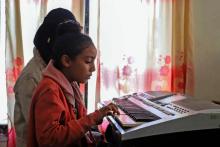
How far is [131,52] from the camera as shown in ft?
7.65

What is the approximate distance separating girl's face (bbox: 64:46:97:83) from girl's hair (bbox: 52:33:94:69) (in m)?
0.01

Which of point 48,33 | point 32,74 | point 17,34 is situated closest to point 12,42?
point 17,34

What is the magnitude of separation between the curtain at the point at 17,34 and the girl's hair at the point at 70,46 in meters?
1.18

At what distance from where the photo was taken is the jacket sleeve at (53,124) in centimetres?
99

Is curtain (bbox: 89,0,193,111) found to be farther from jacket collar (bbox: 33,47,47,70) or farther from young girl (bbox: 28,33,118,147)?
young girl (bbox: 28,33,118,147)

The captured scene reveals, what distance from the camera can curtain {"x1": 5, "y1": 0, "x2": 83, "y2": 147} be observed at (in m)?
2.24

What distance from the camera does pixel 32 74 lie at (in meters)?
1.32

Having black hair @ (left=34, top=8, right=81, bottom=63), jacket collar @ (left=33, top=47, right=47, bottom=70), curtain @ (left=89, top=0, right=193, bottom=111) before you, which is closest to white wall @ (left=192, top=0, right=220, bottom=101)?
curtain @ (left=89, top=0, right=193, bottom=111)

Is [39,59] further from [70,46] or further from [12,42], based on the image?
[12,42]

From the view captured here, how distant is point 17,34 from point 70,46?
124cm

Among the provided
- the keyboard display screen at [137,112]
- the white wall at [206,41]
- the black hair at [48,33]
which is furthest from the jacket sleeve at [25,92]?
the white wall at [206,41]

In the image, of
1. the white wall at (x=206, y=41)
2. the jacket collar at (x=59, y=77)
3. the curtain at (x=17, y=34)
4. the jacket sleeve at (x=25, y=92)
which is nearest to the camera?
the jacket collar at (x=59, y=77)

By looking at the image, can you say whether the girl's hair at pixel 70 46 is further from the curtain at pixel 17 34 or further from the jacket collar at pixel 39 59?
the curtain at pixel 17 34

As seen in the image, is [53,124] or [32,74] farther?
[32,74]
